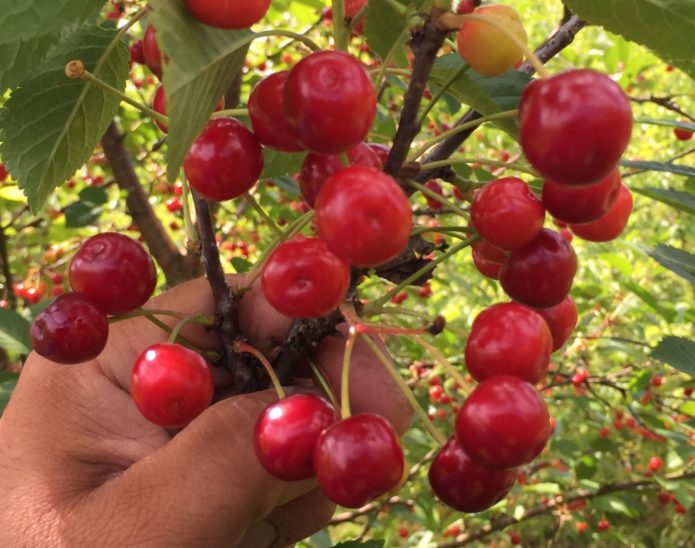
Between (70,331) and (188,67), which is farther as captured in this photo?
(70,331)

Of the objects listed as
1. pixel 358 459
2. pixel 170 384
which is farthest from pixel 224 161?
pixel 358 459

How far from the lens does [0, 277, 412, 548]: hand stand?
50.4 inches

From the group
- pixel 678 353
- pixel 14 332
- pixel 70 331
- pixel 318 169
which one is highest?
pixel 318 169

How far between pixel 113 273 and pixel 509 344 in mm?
631

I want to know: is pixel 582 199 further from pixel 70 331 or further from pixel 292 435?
pixel 70 331

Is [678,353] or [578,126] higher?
[578,126]

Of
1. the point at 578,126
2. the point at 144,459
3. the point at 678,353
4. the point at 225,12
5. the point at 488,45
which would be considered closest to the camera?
the point at 578,126

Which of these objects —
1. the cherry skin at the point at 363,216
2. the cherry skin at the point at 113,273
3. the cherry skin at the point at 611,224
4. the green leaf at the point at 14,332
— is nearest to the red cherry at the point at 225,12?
the cherry skin at the point at 363,216

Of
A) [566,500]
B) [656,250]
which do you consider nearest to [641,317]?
[566,500]

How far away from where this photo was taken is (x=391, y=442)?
95 cm

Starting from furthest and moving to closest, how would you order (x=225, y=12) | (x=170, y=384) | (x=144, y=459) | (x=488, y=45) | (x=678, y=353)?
(x=678, y=353) → (x=144, y=459) → (x=170, y=384) → (x=488, y=45) → (x=225, y=12)

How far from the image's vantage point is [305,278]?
908 mm

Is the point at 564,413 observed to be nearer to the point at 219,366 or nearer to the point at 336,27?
the point at 219,366

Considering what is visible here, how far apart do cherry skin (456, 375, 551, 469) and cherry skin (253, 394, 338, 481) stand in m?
0.21
